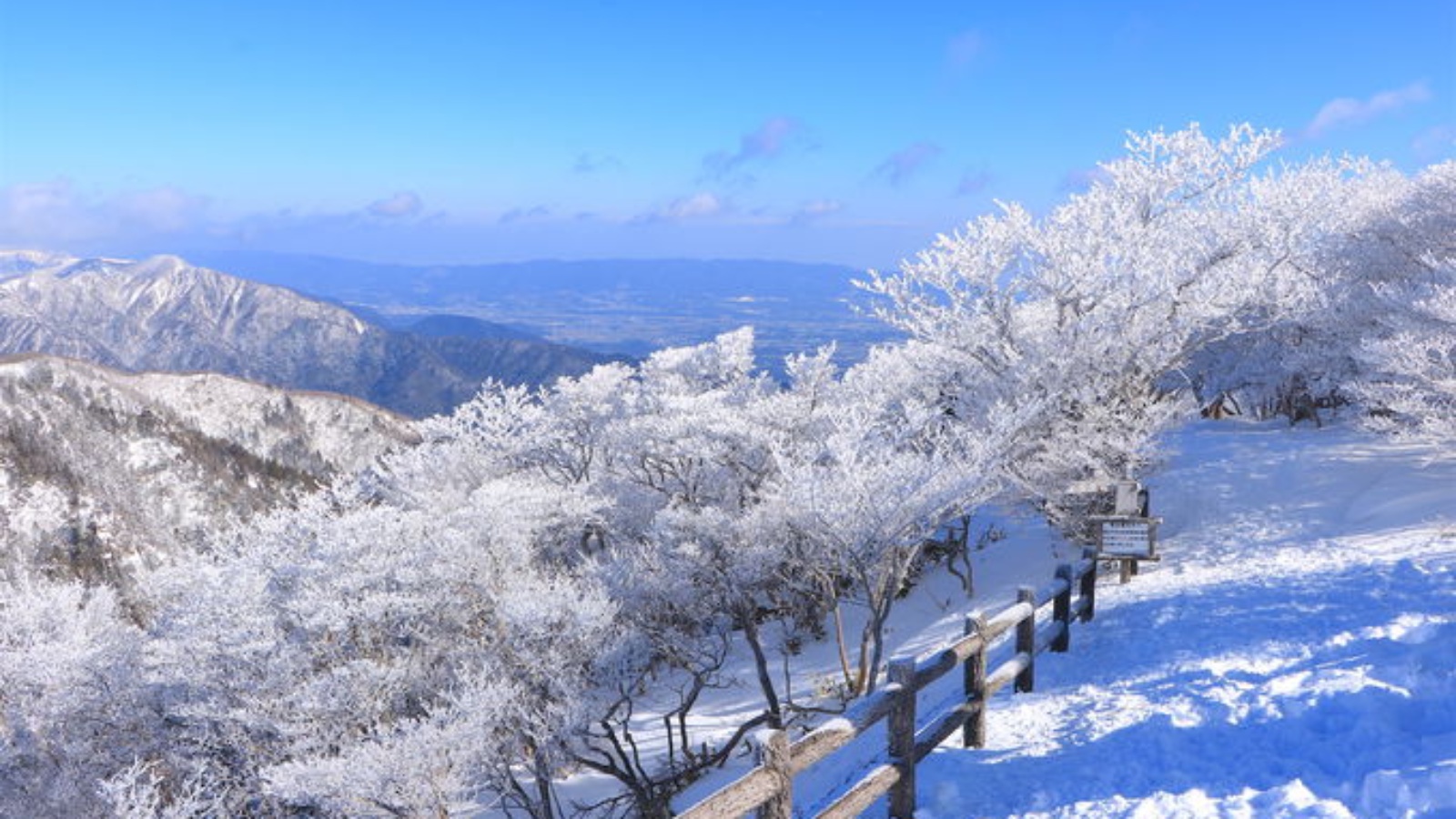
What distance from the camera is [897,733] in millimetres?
5785

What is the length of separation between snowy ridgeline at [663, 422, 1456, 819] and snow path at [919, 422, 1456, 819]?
18 mm

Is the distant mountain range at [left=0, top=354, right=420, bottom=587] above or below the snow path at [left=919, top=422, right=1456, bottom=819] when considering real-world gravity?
below

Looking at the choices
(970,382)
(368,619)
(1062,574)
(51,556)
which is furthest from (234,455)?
(1062,574)

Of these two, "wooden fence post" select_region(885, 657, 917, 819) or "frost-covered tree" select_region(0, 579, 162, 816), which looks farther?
"frost-covered tree" select_region(0, 579, 162, 816)

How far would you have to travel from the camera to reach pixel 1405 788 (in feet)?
16.2

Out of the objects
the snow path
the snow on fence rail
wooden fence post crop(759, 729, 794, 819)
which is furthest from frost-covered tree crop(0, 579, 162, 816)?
the snow path

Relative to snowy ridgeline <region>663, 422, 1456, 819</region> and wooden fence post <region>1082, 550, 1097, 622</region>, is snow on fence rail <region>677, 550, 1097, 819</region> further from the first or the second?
wooden fence post <region>1082, 550, 1097, 622</region>

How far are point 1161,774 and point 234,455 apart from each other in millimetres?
98689

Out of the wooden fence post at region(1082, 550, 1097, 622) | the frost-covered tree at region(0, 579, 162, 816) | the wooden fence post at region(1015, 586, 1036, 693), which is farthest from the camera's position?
the frost-covered tree at region(0, 579, 162, 816)

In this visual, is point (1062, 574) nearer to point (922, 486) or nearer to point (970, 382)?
point (922, 486)

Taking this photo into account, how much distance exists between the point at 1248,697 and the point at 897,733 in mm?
3355

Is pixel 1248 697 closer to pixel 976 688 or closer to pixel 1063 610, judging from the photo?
pixel 976 688

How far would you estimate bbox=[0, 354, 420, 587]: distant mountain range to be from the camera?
64.6 metres

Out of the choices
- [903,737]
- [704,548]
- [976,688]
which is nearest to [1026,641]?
[976,688]
